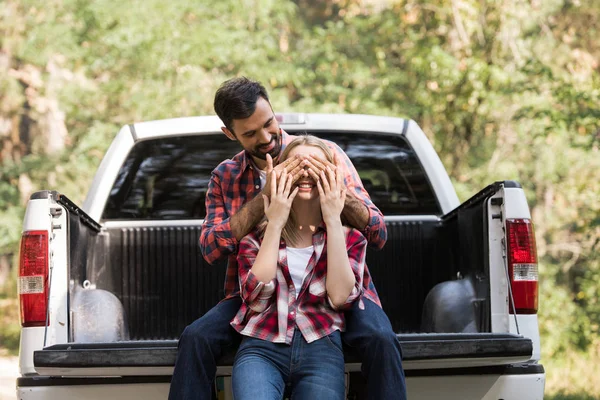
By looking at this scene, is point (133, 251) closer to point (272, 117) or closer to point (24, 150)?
point (272, 117)

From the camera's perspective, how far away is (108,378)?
11.4 ft

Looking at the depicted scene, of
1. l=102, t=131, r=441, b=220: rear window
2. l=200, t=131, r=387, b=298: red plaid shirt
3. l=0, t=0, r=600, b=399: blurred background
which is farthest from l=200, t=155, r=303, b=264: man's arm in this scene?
l=0, t=0, r=600, b=399: blurred background

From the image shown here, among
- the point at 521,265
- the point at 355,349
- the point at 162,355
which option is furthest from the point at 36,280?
the point at 521,265

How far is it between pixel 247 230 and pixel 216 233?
131mm

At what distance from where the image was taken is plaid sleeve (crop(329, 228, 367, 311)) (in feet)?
11.0

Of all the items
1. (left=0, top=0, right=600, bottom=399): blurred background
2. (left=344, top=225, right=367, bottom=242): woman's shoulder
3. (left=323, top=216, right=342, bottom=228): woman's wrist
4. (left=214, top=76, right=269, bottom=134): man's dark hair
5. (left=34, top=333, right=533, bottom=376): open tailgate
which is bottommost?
(left=34, top=333, right=533, bottom=376): open tailgate

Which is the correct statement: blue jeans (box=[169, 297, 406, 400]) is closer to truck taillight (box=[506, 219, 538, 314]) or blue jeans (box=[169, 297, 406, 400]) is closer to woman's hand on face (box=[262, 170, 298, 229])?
woman's hand on face (box=[262, 170, 298, 229])

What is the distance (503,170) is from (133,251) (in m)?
10.00

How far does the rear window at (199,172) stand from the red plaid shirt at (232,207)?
4.12 feet

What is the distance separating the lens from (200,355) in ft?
10.5

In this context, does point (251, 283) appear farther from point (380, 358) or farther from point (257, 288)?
point (380, 358)

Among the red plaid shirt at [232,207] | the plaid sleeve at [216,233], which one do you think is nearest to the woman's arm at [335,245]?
the red plaid shirt at [232,207]

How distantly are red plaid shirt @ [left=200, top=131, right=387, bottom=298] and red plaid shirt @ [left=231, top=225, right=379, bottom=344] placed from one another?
13 centimetres

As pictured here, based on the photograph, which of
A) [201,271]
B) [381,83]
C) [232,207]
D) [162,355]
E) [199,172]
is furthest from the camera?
[381,83]
